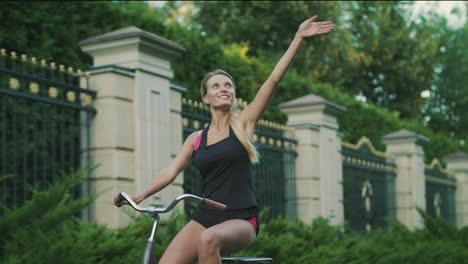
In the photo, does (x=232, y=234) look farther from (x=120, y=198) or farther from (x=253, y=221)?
(x=120, y=198)

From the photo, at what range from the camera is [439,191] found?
52.3ft

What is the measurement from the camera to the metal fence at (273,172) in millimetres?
9156

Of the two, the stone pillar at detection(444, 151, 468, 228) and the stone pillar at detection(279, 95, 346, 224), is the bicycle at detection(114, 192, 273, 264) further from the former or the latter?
the stone pillar at detection(444, 151, 468, 228)

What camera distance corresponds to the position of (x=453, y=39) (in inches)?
1487

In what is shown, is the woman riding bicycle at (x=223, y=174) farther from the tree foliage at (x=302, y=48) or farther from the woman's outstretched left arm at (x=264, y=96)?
the tree foliage at (x=302, y=48)

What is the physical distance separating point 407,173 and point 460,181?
4068 millimetres

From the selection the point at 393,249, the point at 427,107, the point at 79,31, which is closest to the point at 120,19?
the point at 79,31

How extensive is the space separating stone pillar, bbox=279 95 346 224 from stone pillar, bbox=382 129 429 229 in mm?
3342

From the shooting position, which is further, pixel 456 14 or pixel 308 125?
pixel 456 14

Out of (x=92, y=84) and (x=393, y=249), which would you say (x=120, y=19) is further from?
(x=393, y=249)

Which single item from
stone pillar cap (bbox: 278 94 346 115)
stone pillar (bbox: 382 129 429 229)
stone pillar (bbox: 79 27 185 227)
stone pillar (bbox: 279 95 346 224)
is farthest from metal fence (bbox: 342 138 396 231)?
stone pillar (bbox: 79 27 185 227)

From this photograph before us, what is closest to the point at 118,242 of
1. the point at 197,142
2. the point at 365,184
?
the point at 197,142

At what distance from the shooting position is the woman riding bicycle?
11.0 ft

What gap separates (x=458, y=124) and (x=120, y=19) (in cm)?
2837
